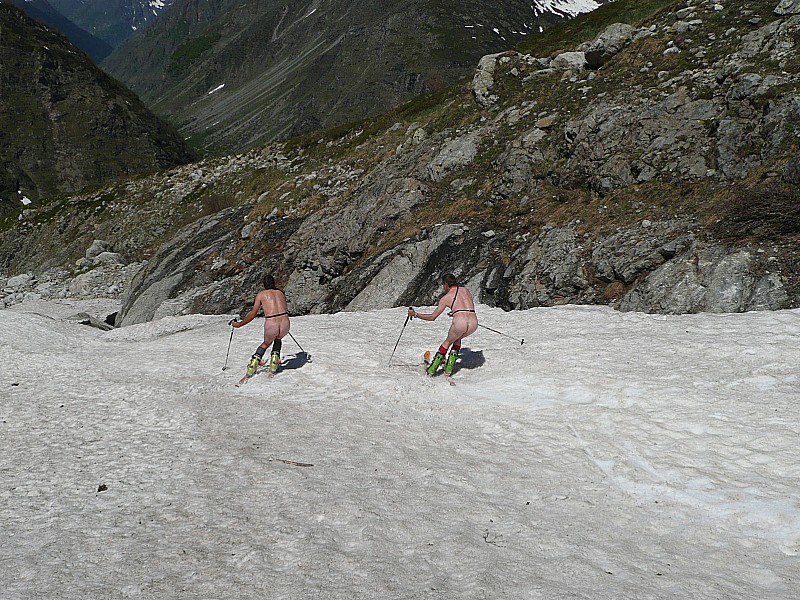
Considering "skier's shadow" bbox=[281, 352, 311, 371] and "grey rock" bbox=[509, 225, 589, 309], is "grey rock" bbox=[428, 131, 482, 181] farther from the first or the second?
"skier's shadow" bbox=[281, 352, 311, 371]

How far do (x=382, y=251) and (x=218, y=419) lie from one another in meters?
17.1

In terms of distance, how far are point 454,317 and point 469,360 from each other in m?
2.68

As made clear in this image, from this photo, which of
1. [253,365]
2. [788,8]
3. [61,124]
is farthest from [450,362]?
[61,124]

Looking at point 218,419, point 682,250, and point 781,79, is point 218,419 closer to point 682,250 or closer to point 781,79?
point 682,250

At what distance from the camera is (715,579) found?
20.0ft

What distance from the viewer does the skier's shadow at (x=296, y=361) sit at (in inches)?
580

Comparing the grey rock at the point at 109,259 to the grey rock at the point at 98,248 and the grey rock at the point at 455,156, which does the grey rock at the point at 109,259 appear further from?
the grey rock at the point at 455,156

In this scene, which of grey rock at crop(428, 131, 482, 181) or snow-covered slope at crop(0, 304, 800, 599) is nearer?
snow-covered slope at crop(0, 304, 800, 599)

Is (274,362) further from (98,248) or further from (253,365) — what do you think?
(98,248)

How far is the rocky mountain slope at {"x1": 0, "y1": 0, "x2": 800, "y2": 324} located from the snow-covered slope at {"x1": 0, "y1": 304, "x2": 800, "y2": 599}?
316 centimetres

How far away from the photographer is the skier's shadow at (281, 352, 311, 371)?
14.7 m

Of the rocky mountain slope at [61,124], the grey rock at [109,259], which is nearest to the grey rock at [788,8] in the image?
the grey rock at [109,259]

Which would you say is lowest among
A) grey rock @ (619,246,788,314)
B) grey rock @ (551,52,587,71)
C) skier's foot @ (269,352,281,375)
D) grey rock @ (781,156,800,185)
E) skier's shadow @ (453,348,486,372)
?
skier's shadow @ (453,348,486,372)

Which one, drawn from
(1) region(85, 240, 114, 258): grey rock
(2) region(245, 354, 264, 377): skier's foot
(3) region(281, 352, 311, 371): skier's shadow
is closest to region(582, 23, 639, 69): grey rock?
(3) region(281, 352, 311, 371): skier's shadow
